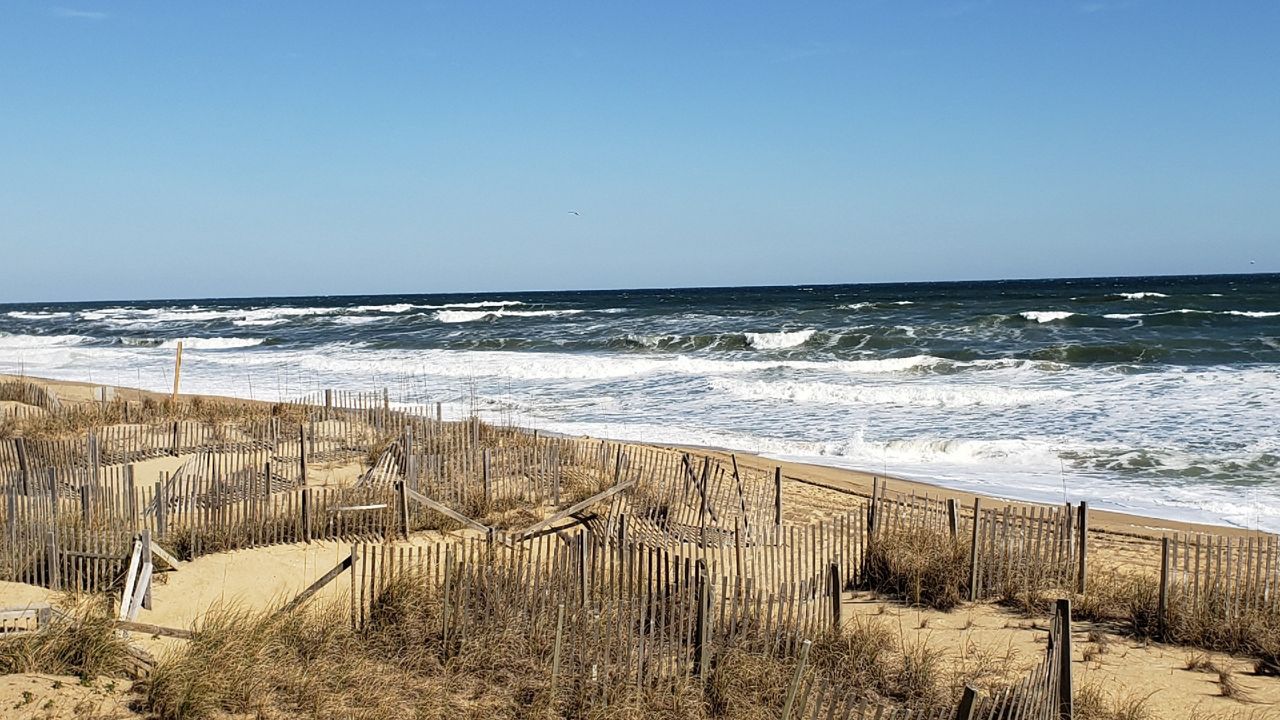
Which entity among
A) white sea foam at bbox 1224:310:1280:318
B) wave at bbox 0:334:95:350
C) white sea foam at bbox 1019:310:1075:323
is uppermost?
white sea foam at bbox 1224:310:1280:318

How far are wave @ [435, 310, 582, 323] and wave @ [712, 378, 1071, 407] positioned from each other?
3547 centimetres

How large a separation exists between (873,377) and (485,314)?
38823 millimetres

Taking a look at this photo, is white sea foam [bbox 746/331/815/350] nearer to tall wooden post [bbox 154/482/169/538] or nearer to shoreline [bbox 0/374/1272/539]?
shoreline [bbox 0/374/1272/539]

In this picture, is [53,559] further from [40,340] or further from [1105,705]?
[40,340]

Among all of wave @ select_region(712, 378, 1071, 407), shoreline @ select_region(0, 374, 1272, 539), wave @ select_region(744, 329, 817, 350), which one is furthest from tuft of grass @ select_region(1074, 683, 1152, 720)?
wave @ select_region(744, 329, 817, 350)

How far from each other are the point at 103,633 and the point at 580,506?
203 inches

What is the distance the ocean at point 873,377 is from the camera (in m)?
16.1

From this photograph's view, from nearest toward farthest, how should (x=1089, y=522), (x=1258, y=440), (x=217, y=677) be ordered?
(x=217, y=677)
(x=1089, y=522)
(x=1258, y=440)

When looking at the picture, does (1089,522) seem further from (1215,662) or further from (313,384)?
(313,384)

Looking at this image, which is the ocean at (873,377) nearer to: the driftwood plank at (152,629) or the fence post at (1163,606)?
the fence post at (1163,606)

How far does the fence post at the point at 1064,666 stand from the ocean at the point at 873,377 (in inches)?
307

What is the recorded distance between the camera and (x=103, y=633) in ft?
19.8

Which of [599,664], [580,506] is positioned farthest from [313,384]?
[599,664]

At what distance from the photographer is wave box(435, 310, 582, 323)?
61.2 m
